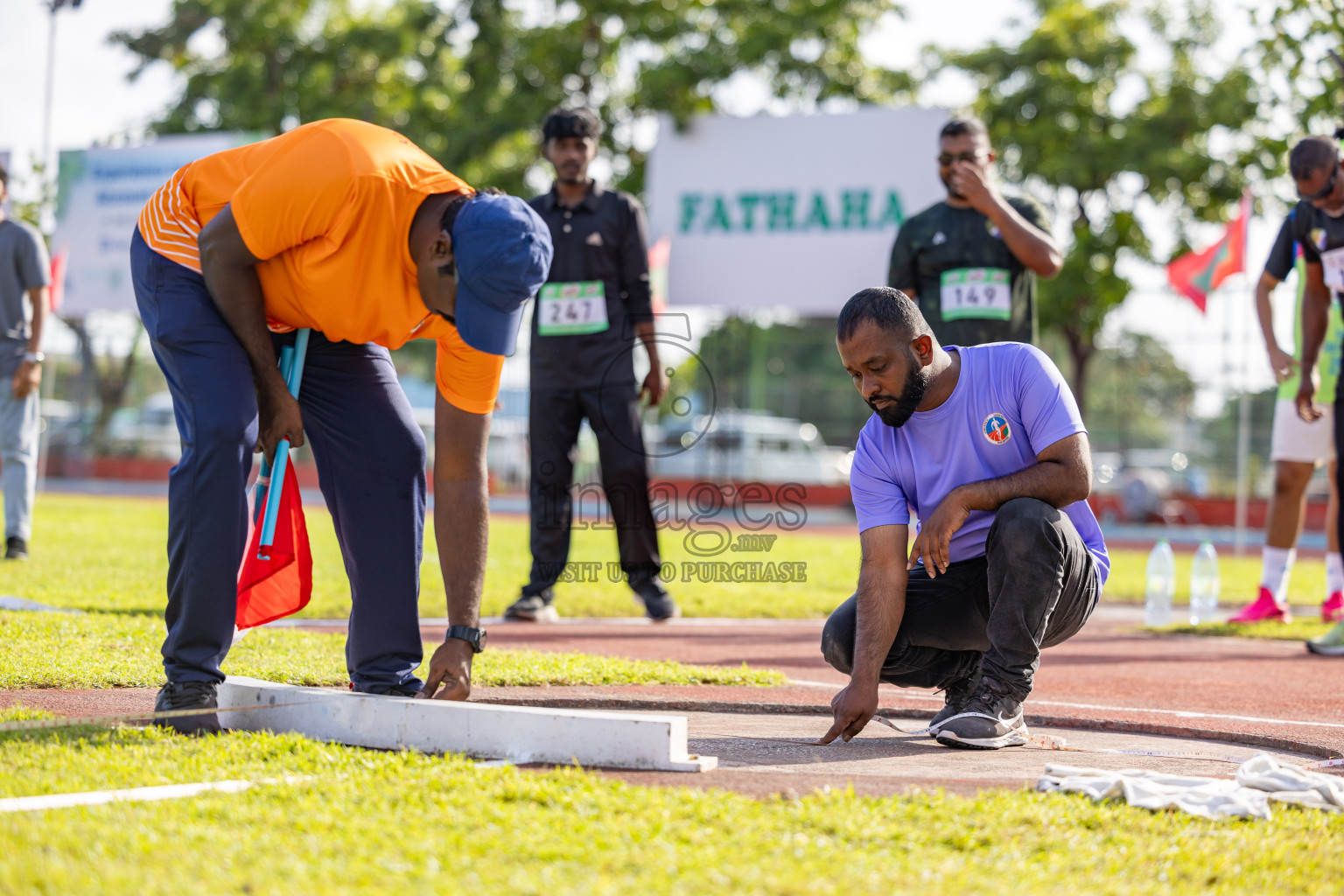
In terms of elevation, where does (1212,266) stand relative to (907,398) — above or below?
above

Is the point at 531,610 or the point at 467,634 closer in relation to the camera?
the point at 467,634

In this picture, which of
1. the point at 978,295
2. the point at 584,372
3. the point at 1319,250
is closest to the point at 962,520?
the point at 978,295

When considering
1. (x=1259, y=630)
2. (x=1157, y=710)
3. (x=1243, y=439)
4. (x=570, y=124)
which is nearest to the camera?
(x=1157, y=710)

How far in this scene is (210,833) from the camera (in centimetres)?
229

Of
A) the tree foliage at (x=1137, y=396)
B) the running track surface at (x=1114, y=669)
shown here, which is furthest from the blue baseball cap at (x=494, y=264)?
the tree foliage at (x=1137, y=396)

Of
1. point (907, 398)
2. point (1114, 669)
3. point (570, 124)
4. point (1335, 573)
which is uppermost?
point (570, 124)

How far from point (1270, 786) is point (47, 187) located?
93.8 feet

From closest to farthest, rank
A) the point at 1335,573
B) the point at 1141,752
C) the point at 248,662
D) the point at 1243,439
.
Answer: the point at 1141,752 < the point at 248,662 < the point at 1335,573 < the point at 1243,439

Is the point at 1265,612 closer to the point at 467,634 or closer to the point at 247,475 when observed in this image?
the point at 467,634

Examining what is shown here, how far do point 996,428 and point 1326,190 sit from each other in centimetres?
369

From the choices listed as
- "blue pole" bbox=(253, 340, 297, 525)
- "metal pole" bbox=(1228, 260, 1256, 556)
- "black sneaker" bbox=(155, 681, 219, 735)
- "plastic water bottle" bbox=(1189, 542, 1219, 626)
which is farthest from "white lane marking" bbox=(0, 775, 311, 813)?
"metal pole" bbox=(1228, 260, 1256, 556)

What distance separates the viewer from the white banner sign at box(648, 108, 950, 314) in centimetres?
2106

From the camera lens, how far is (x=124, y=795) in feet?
8.36

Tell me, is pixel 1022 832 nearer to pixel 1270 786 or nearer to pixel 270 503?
pixel 1270 786
